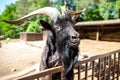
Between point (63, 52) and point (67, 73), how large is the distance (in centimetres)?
29

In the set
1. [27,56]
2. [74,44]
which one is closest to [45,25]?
[74,44]

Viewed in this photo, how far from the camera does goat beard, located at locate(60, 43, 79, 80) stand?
200 centimetres

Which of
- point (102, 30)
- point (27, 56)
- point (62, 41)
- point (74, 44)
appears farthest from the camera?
point (102, 30)

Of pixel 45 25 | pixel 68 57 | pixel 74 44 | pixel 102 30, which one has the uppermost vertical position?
pixel 45 25

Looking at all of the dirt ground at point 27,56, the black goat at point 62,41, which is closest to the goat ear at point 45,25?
the black goat at point 62,41

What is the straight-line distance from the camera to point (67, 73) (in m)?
2.13

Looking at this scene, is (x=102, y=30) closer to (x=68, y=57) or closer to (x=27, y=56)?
(x=27, y=56)

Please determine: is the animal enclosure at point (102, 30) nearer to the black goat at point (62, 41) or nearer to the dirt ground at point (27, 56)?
the dirt ground at point (27, 56)

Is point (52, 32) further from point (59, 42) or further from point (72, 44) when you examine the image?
point (72, 44)

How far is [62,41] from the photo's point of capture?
79.3 inches

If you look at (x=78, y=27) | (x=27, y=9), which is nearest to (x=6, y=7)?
(x=27, y=9)

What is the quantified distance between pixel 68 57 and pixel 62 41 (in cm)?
20

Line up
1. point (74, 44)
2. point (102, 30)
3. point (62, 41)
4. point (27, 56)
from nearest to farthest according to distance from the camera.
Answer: point (74, 44) → point (62, 41) → point (27, 56) → point (102, 30)

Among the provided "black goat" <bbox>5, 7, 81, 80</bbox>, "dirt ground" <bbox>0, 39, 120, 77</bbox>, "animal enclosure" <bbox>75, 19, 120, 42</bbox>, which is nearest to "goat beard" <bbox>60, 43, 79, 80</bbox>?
"black goat" <bbox>5, 7, 81, 80</bbox>
